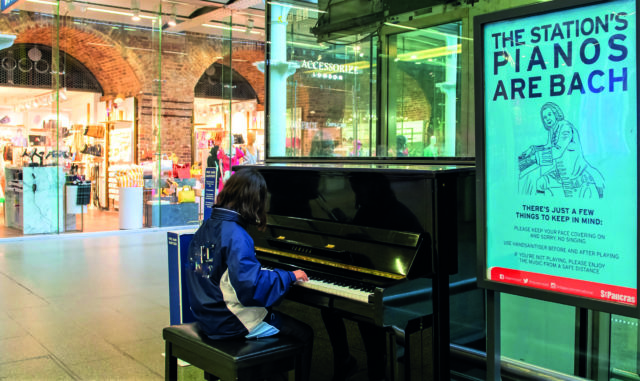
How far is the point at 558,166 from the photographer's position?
2.11 m

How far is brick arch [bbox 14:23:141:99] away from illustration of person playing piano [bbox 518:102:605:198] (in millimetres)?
10619

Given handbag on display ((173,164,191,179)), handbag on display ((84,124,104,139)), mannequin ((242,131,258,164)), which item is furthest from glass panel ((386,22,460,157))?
handbag on display ((84,124,104,139))

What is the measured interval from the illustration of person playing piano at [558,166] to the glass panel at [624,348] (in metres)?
1.03

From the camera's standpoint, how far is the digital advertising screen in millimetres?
1956

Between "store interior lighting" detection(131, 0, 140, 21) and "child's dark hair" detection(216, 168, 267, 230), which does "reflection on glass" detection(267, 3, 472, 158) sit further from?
"store interior lighting" detection(131, 0, 140, 21)

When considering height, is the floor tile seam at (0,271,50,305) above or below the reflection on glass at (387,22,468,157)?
below

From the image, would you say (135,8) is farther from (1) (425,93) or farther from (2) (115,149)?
(1) (425,93)

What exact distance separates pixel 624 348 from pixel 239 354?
1.65 meters

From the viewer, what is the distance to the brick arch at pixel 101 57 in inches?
467

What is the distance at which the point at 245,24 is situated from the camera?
1215cm

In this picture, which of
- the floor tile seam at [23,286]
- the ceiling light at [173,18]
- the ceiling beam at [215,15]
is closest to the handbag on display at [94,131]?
the ceiling beam at [215,15]

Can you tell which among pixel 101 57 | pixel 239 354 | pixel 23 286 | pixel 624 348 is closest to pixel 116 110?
pixel 101 57

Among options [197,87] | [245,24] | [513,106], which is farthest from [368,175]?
[197,87]

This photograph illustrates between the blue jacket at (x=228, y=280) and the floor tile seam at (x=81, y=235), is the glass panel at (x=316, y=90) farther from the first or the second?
the floor tile seam at (x=81, y=235)
